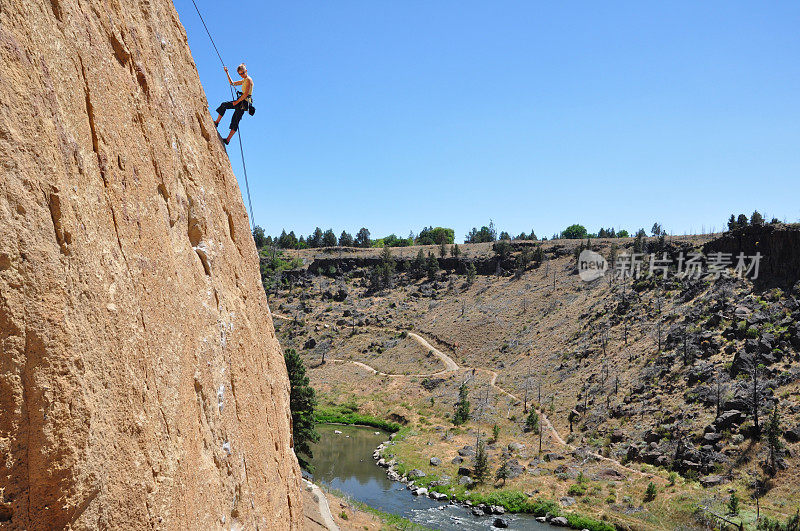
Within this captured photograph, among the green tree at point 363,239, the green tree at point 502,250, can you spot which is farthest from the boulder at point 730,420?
the green tree at point 363,239

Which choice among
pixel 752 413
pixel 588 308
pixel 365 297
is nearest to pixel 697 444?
pixel 752 413

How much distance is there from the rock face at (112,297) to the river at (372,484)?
104 ft

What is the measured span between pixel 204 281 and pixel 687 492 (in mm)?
40038

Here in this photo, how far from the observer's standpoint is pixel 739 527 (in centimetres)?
3019

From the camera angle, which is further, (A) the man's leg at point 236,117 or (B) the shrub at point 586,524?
(B) the shrub at point 586,524

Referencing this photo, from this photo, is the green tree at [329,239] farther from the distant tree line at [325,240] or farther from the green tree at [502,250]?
the green tree at [502,250]

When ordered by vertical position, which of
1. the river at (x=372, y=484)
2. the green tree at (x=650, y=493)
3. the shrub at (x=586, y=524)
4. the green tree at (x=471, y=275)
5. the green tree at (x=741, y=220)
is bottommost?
the river at (x=372, y=484)

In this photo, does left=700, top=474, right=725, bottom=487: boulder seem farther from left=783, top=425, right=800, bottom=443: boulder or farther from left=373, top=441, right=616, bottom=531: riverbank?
left=373, top=441, right=616, bottom=531: riverbank

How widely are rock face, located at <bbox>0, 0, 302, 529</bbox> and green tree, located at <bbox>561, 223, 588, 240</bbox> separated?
14716cm

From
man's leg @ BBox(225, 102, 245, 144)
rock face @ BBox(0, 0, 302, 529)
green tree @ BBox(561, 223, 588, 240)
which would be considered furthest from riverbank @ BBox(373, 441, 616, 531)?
green tree @ BBox(561, 223, 588, 240)

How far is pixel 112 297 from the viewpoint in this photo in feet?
15.4

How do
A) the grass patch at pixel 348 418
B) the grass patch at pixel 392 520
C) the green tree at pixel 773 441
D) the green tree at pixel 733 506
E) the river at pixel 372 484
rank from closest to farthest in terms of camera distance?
1. the green tree at pixel 733 506
2. the grass patch at pixel 392 520
3. the green tree at pixel 773 441
4. the river at pixel 372 484
5. the grass patch at pixel 348 418

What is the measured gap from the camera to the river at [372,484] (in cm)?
3569

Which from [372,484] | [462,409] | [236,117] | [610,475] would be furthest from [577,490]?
[236,117]
